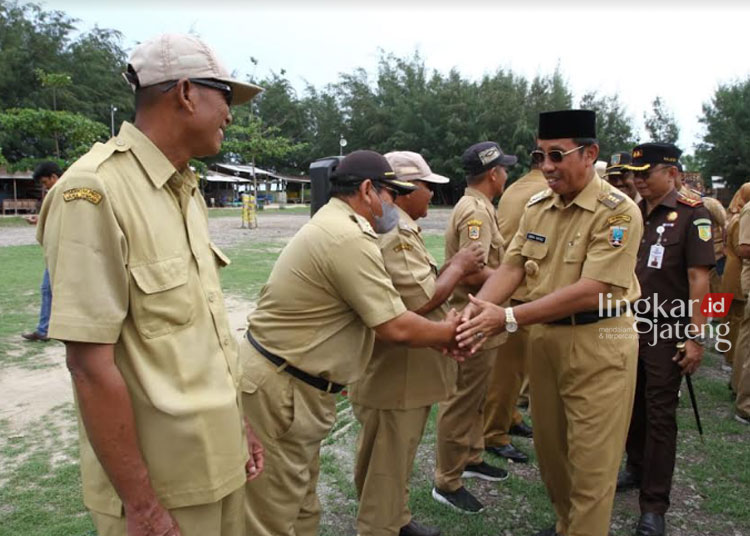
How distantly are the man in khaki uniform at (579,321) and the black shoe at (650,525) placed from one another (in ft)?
1.69

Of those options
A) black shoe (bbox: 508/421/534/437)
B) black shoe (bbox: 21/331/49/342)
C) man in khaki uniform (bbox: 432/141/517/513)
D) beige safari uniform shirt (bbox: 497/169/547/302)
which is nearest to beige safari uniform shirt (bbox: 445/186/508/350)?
man in khaki uniform (bbox: 432/141/517/513)

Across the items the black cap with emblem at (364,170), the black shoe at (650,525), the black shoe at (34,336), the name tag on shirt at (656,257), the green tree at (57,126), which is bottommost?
the black shoe at (650,525)

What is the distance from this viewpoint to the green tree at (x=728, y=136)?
108 feet

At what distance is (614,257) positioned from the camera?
3023mm

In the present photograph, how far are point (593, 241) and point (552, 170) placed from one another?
17.9 inches

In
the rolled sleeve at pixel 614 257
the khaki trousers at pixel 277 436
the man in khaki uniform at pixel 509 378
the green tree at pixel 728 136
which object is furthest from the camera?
the green tree at pixel 728 136

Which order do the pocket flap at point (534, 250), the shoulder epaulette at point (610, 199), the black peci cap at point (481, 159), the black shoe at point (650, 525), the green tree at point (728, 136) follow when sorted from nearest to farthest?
the shoulder epaulette at point (610, 199)
the pocket flap at point (534, 250)
the black shoe at point (650, 525)
the black peci cap at point (481, 159)
the green tree at point (728, 136)

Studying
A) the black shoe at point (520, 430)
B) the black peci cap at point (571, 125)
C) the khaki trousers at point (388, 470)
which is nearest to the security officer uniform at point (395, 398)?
the khaki trousers at point (388, 470)

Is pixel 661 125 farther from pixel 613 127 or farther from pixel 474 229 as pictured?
pixel 474 229

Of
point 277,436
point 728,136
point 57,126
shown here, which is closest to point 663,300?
point 277,436

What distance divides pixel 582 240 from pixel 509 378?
6.76ft

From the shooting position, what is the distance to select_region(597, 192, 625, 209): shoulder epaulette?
314 centimetres

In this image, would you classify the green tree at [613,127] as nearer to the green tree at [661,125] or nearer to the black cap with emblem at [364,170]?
the green tree at [661,125]

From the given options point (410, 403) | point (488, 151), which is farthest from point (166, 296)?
point (488, 151)
